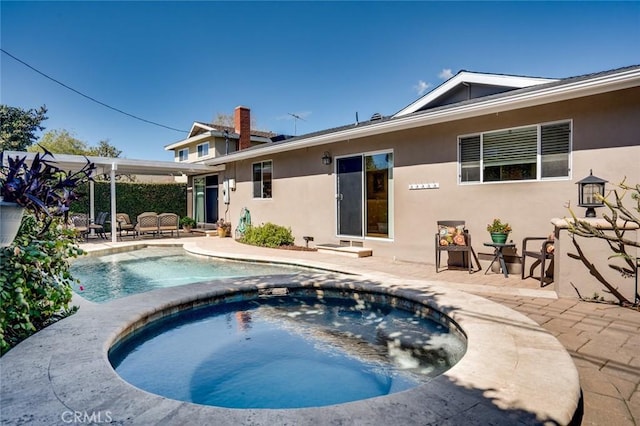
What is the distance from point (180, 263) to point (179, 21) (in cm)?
884

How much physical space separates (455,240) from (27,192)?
6.25 metres

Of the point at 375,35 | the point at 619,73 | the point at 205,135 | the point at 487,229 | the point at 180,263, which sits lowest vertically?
the point at 180,263

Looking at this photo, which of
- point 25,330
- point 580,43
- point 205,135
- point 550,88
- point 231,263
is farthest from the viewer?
point 205,135

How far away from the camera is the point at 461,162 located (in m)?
7.18

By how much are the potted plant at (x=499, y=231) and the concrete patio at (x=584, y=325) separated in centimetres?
66

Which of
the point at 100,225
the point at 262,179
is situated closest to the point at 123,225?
the point at 100,225

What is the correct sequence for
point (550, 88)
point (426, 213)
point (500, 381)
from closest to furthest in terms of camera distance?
point (500, 381) < point (550, 88) < point (426, 213)

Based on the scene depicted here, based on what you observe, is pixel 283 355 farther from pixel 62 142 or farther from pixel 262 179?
pixel 62 142

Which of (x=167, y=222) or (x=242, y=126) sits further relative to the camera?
(x=242, y=126)

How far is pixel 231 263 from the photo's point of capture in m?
8.55

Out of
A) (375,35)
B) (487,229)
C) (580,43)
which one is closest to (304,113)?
(375,35)

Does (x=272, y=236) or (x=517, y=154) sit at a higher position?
(x=517, y=154)

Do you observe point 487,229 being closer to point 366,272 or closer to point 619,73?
point 366,272

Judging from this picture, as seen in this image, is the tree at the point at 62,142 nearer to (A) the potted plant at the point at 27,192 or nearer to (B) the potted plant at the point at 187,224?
(B) the potted plant at the point at 187,224
